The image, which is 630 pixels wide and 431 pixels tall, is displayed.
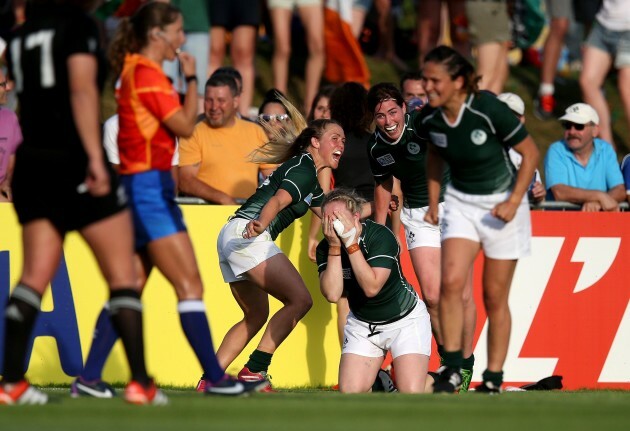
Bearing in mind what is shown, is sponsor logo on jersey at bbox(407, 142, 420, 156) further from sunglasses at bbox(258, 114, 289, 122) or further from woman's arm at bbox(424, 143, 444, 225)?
woman's arm at bbox(424, 143, 444, 225)

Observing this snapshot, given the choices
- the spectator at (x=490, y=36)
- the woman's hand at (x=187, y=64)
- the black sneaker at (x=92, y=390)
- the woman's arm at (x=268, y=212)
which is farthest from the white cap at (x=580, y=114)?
the black sneaker at (x=92, y=390)

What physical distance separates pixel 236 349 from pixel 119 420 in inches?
143

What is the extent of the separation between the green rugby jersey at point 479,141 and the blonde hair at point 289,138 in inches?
78.1

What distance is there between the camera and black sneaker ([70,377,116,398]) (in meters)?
7.60

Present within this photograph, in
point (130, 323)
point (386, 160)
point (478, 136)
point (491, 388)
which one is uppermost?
point (478, 136)

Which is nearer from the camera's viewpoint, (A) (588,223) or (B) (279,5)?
(A) (588,223)

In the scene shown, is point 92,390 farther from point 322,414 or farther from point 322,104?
point 322,104

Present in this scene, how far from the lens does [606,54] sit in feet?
43.6

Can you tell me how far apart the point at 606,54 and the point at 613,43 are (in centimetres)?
20

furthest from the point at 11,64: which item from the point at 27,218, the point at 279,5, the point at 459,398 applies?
the point at 279,5

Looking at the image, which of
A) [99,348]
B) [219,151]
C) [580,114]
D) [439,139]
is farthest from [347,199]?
[580,114]

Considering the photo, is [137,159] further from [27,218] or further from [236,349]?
[236,349]

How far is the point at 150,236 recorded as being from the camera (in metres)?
7.11

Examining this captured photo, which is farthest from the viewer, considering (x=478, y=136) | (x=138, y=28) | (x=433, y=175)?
(x=433, y=175)
